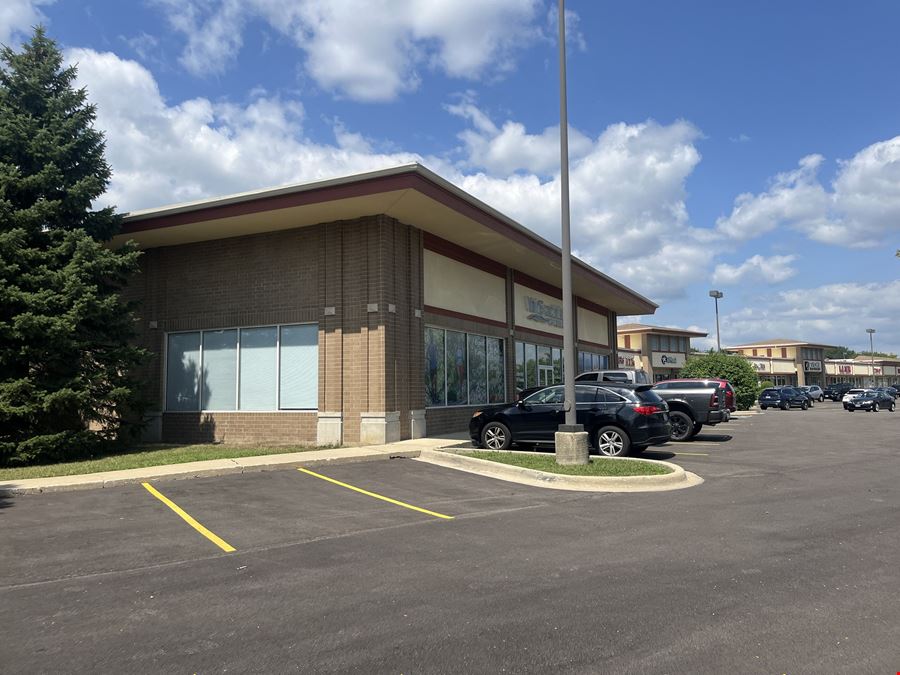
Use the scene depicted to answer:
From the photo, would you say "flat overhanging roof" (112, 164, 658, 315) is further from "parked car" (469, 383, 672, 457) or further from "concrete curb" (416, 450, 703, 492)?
"concrete curb" (416, 450, 703, 492)

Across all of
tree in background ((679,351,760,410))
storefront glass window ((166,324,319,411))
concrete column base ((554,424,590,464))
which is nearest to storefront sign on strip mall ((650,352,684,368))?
tree in background ((679,351,760,410))

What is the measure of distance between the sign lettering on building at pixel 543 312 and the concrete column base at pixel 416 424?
929 cm

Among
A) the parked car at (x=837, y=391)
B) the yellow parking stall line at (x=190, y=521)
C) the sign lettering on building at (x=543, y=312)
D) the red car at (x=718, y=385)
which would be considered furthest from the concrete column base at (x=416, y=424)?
the parked car at (x=837, y=391)

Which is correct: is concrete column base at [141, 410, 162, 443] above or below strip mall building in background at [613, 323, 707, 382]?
below

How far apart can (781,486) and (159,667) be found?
9.74 meters

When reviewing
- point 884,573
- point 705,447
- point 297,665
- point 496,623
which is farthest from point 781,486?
point 297,665

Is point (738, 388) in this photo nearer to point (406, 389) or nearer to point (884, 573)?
point (406, 389)

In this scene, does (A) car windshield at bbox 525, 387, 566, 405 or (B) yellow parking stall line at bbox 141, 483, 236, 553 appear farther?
(A) car windshield at bbox 525, 387, 566, 405

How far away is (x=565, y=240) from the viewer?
1288 cm

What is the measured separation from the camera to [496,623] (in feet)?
15.3

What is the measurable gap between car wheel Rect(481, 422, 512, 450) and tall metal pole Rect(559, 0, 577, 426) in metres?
2.84

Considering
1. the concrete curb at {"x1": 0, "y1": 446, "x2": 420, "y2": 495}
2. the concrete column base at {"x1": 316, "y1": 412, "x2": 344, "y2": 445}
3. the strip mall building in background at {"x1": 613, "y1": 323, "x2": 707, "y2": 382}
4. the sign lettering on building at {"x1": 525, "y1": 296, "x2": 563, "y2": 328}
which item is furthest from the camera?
the strip mall building in background at {"x1": 613, "y1": 323, "x2": 707, "y2": 382}

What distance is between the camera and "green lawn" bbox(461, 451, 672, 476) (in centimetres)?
1146

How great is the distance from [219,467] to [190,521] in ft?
13.1
